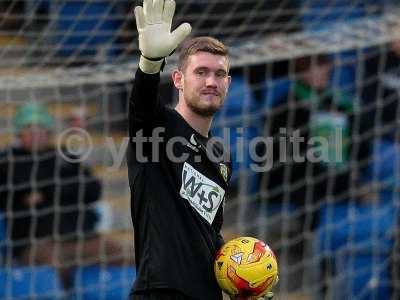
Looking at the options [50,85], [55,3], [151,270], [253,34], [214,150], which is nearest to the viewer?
[151,270]

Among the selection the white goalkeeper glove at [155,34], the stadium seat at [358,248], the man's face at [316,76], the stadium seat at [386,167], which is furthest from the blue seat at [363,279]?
the white goalkeeper glove at [155,34]

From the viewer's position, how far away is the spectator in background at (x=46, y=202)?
20.1ft

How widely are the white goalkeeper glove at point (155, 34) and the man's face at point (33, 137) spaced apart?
2.77m

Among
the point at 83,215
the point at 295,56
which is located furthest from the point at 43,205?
the point at 295,56

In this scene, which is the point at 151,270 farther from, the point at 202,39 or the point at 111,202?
the point at 111,202

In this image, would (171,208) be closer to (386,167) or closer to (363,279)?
(363,279)

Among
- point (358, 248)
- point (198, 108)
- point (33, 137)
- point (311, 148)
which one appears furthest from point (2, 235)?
point (198, 108)

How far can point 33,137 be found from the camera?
6.20 m

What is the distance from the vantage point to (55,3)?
6434mm

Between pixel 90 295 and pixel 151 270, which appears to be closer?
pixel 151 270

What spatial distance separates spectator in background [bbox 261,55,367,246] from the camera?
6.59 m

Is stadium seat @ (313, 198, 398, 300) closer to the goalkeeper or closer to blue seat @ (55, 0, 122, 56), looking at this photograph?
blue seat @ (55, 0, 122, 56)

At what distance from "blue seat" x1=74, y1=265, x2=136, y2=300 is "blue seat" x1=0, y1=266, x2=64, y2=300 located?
0.57 ft

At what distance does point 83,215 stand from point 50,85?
2.71 feet
